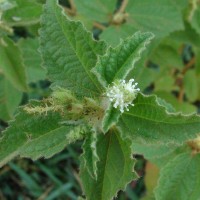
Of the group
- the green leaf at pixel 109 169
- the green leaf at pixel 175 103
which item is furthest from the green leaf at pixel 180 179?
the green leaf at pixel 175 103

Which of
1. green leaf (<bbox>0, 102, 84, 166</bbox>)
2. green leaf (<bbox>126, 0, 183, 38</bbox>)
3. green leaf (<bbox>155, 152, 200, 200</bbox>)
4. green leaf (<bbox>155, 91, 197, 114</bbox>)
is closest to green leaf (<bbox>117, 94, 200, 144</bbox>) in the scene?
green leaf (<bbox>0, 102, 84, 166</bbox>)

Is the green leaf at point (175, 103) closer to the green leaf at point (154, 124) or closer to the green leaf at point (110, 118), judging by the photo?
the green leaf at point (154, 124)

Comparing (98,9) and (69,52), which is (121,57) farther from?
(98,9)

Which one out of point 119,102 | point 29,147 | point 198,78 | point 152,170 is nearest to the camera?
point 119,102

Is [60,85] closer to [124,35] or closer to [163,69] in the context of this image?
[124,35]

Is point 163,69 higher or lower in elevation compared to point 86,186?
lower

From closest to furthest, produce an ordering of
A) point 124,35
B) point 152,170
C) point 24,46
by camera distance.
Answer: point 124,35
point 24,46
point 152,170

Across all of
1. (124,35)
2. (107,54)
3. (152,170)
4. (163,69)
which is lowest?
(152,170)

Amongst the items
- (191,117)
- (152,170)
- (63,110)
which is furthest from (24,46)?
(191,117)

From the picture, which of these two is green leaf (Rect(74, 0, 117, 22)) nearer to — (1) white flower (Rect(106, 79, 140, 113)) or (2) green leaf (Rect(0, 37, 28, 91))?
(2) green leaf (Rect(0, 37, 28, 91))
